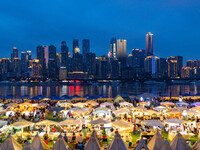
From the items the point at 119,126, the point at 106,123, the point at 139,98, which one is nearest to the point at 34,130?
the point at 106,123

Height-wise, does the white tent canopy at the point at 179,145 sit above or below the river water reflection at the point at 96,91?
above

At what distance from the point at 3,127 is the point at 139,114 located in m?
12.9

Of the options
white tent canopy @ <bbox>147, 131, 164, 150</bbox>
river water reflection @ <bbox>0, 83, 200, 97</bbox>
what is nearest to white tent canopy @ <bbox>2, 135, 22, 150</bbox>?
white tent canopy @ <bbox>147, 131, 164, 150</bbox>

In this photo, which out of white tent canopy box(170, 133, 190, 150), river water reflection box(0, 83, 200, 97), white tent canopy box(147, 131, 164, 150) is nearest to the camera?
white tent canopy box(170, 133, 190, 150)

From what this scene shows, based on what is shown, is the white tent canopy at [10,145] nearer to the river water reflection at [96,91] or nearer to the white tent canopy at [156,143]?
the white tent canopy at [156,143]

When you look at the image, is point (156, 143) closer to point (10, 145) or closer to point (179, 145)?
point (179, 145)

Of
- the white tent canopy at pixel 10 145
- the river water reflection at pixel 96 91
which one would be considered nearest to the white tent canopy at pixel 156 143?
the white tent canopy at pixel 10 145

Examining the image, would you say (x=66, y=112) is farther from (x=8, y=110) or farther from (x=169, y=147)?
(x=169, y=147)

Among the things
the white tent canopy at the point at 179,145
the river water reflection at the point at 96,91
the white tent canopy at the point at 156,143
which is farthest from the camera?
the river water reflection at the point at 96,91

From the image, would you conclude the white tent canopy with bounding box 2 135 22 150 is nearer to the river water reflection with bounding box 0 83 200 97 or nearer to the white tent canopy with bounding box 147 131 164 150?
the white tent canopy with bounding box 147 131 164 150

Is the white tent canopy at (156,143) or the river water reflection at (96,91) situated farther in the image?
the river water reflection at (96,91)

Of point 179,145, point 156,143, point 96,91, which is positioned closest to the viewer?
point 179,145

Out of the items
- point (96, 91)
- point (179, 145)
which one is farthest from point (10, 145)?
point (96, 91)

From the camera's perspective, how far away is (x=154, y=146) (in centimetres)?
1123
